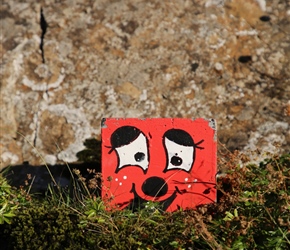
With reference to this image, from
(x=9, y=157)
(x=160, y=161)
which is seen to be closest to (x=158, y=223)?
(x=160, y=161)

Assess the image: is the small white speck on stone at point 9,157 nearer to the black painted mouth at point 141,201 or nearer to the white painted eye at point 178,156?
the black painted mouth at point 141,201

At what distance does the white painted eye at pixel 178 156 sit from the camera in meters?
3.96

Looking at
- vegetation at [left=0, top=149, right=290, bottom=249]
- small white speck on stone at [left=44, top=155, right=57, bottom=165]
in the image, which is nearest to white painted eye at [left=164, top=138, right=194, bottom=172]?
vegetation at [left=0, top=149, right=290, bottom=249]

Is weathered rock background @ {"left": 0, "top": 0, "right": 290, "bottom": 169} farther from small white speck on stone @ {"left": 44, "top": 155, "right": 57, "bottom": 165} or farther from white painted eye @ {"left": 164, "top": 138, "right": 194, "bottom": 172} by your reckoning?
white painted eye @ {"left": 164, "top": 138, "right": 194, "bottom": 172}

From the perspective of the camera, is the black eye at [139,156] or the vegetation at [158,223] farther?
the black eye at [139,156]

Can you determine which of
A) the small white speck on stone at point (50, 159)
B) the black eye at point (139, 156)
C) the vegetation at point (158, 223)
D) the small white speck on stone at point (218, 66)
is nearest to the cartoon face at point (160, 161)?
the black eye at point (139, 156)

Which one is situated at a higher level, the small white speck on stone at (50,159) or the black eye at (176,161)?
the black eye at (176,161)

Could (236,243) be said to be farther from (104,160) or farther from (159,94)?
(159,94)

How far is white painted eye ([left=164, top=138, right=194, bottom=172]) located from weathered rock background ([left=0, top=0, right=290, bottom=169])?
2.44 feet

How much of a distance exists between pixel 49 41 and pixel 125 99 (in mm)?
779

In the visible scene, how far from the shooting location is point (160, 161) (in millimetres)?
3965

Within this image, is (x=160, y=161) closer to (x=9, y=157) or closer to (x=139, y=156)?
(x=139, y=156)

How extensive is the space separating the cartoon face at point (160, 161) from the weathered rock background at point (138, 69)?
2.38 ft

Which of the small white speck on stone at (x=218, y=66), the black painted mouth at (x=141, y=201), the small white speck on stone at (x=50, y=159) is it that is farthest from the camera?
the small white speck on stone at (x=218, y=66)
